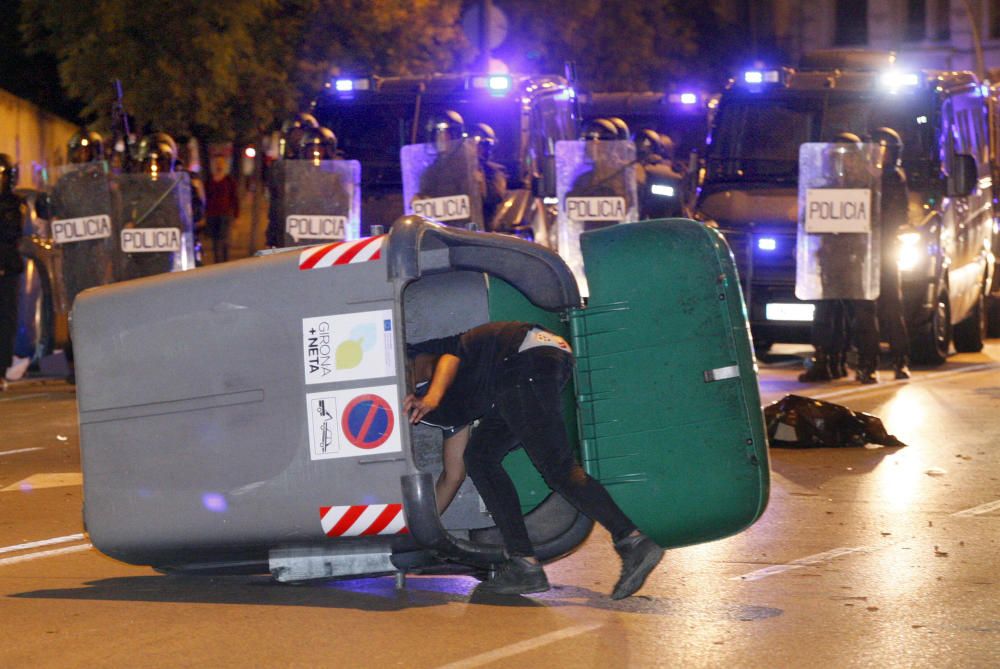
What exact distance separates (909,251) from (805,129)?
150cm

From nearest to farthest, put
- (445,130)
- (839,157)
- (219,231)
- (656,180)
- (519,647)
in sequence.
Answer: (519,647) < (839,157) < (445,130) < (656,180) < (219,231)

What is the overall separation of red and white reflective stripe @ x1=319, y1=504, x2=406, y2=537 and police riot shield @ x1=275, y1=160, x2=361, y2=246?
827 centimetres

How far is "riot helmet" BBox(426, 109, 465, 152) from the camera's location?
576 inches

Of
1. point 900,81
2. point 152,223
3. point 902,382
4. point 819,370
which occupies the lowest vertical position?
point 902,382

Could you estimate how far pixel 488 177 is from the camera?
14867 millimetres

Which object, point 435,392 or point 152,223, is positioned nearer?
point 435,392

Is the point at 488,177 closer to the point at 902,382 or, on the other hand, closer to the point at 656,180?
the point at 656,180

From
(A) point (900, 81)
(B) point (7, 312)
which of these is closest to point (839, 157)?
(A) point (900, 81)

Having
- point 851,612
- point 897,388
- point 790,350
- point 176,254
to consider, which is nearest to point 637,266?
point 851,612

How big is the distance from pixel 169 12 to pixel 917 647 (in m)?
19.0

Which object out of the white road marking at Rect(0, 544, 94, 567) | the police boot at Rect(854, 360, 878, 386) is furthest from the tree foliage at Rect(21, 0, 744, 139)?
the white road marking at Rect(0, 544, 94, 567)

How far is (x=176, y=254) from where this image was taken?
1536 centimetres

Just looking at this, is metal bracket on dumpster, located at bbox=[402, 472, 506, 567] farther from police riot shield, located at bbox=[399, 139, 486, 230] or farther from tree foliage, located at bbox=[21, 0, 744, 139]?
tree foliage, located at bbox=[21, 0, 744, 139]

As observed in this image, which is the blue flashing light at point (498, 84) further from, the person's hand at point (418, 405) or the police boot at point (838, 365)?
the person's hand at point (418, 405)
